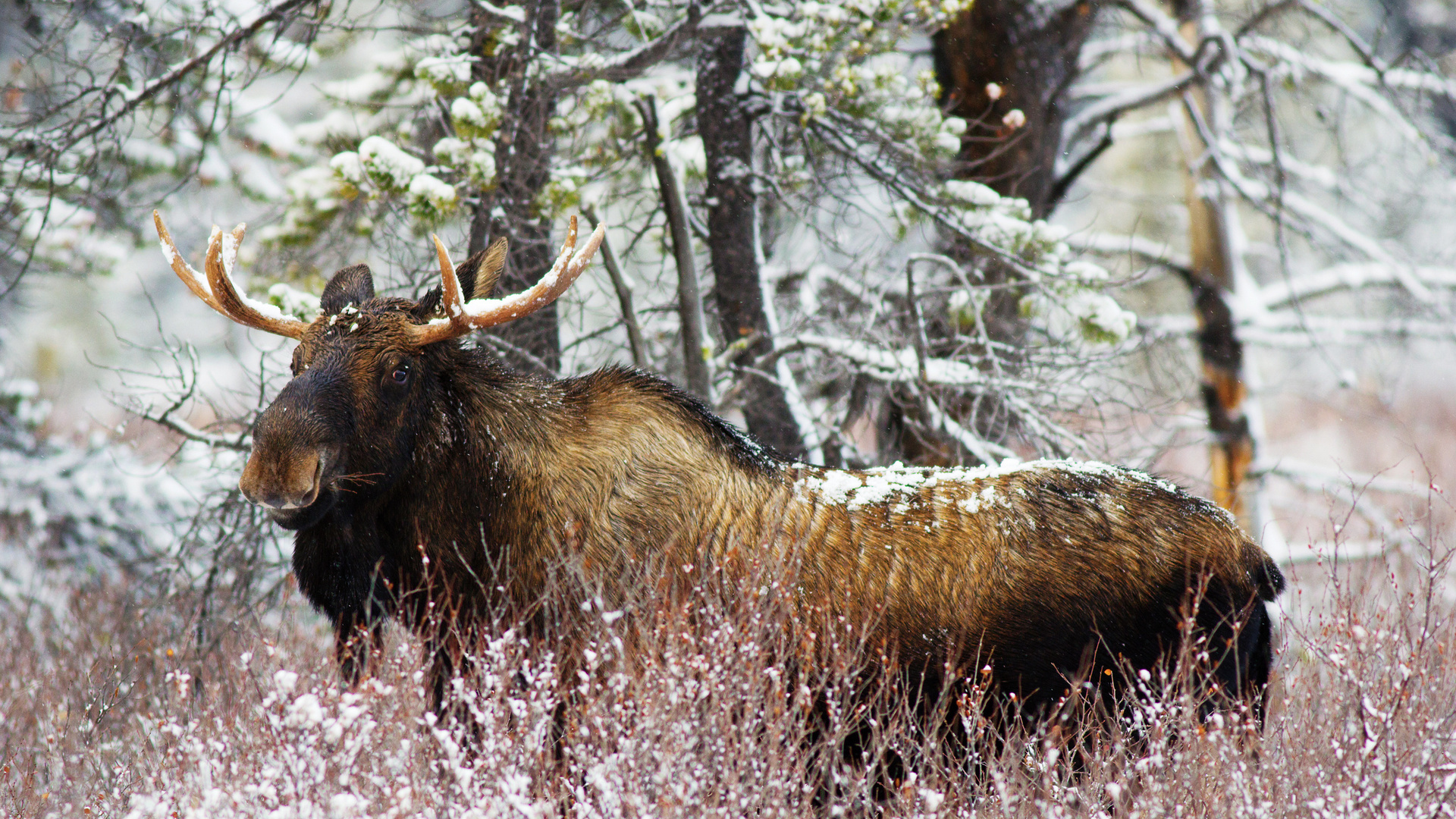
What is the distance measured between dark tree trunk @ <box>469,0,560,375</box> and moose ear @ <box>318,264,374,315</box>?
1182 mm

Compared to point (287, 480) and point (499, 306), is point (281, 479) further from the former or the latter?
point (499, 306)

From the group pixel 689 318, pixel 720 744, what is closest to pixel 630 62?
pixel 689 318

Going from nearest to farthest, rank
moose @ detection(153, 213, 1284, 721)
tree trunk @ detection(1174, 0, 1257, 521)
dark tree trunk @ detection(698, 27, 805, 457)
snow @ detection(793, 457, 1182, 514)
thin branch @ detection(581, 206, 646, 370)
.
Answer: moose @ detection(153, 213, 1284, 721) < snow @ detection(793, 457, 1182, 514) < thin branch @ detection(581, 206, 646, 370) < dark tree trunk @ detection(698, 27, 805, 457) < tree trunk @ detection(1174, 0, 1257, 521)

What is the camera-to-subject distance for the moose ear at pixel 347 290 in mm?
4215

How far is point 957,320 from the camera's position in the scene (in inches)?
244

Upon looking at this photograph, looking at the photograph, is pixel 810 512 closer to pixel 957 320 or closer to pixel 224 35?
pixel 957 320

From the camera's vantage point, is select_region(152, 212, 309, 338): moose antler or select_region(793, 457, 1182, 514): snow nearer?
select_region(152, 212, 309, 338): moose antler

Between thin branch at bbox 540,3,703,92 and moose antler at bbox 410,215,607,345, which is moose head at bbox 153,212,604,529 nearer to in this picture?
moose antler at bbox 410,215,607,345

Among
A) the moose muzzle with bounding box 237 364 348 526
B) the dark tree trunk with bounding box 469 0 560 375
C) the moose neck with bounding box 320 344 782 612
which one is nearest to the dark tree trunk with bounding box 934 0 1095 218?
the dark tree trunk with bounding box 469 0 560 375

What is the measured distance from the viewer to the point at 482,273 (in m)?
4.37

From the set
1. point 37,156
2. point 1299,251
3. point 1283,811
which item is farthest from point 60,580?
point 1299,251

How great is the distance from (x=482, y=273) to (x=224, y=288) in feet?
2.98

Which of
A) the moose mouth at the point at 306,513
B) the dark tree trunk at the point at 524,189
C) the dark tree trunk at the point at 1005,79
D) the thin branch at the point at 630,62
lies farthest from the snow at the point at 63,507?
the dark tree trunk at the point at 1005,79

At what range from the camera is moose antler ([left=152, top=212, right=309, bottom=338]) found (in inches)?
156
